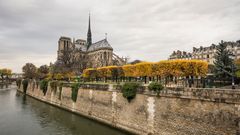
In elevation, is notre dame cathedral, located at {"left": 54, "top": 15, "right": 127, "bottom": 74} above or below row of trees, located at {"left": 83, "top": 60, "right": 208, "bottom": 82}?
above

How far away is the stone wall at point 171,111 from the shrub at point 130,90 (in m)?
0.40

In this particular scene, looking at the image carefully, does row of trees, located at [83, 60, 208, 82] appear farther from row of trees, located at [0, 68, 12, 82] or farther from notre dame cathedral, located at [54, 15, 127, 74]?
row of trees, located at [0, 68, 12, 82]

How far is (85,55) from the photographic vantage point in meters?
85.9

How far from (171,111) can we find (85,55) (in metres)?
75.4

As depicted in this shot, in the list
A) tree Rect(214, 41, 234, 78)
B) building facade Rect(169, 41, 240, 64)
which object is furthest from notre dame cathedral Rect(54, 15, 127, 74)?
tree Rect(214, 41, 234, 78)

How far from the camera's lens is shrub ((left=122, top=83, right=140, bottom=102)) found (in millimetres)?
16172

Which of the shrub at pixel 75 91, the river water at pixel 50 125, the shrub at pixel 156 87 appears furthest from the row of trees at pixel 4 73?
the shrub at pixel 156 87

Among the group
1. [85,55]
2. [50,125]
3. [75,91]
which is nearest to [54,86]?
[75,91]

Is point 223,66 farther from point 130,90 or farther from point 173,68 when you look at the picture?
point 130,90

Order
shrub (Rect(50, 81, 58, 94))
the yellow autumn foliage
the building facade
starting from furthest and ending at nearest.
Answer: the building facade
shrub (Rect(50, 81, 58, 94))
the yellow autumn foliage

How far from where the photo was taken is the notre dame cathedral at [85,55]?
4980 centimetres

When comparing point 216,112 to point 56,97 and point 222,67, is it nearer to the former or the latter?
point 222,67

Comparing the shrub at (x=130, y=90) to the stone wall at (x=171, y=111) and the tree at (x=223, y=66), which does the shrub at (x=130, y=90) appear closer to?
the stone wall at (x=171, y=111)

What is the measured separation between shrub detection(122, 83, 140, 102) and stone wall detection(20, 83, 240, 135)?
397mm
